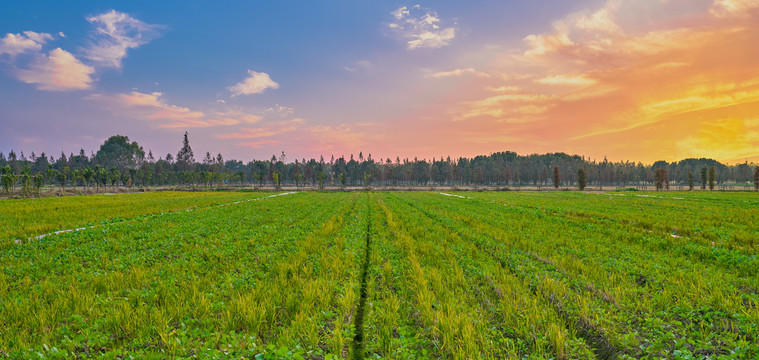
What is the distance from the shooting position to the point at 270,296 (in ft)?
24.8

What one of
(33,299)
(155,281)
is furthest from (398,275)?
(33,299)

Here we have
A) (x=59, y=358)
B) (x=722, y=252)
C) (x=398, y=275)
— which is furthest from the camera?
(x=722, y=252)

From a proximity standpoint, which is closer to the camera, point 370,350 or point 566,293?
point 370,350

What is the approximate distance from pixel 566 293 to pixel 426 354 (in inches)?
182

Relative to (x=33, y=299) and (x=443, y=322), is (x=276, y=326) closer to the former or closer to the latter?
(x=443, y=322)

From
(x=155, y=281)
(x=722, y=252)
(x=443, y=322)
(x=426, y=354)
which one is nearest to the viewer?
(x=426, y=354)

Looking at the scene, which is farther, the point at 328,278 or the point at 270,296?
the point at 328,278

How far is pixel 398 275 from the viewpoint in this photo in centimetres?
963

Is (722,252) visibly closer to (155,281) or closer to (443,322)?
(443,322)

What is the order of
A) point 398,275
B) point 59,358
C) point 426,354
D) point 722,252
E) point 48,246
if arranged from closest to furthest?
1. point 59,358
2. point 426,354
3. point 398,275
4. point 722,252
5. point 48,246

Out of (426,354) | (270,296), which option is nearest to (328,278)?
(270,296)

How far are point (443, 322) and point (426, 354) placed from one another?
38.9 inches

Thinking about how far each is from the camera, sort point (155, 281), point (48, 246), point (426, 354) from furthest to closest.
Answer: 1. point (48, 246)
2. point (155, 281)
3. point (426, 354)

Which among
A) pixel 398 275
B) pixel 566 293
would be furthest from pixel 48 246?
pixel 566 293
